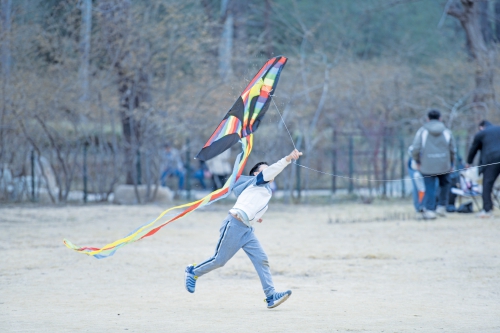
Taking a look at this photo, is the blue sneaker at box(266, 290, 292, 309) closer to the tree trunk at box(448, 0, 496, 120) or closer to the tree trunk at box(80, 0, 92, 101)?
the tree trunk at box(80, 0, 92, 101)

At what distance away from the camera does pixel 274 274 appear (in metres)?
10.5

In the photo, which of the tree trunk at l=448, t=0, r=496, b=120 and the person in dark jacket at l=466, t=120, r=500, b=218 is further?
the tree trunk at l=448, t=0, r=496, b=120

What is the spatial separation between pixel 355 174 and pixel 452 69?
274 inches

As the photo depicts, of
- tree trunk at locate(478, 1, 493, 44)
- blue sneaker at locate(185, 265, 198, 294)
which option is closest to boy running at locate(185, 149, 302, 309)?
blue sneaker at locate(185, 265, 198, 294)

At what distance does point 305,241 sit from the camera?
1348cm

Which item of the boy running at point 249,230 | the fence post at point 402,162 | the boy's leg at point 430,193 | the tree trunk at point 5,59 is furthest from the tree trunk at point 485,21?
the boy running at point 249,230

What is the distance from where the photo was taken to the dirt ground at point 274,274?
23.2 feet

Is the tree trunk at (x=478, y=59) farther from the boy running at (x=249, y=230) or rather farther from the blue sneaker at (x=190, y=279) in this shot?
the blue sneaker at (x=190, y=279)

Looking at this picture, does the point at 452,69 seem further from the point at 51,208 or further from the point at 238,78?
the point at 51,208

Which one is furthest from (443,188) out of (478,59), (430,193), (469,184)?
(478,59)

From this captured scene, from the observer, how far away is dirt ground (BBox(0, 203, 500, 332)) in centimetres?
707

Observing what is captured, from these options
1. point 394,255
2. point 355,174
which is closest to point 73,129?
point 355,174

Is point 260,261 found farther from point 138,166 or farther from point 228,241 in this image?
point 138,166

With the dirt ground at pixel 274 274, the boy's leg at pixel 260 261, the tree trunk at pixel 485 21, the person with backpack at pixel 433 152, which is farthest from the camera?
the tree trunk at pixel 485 21
